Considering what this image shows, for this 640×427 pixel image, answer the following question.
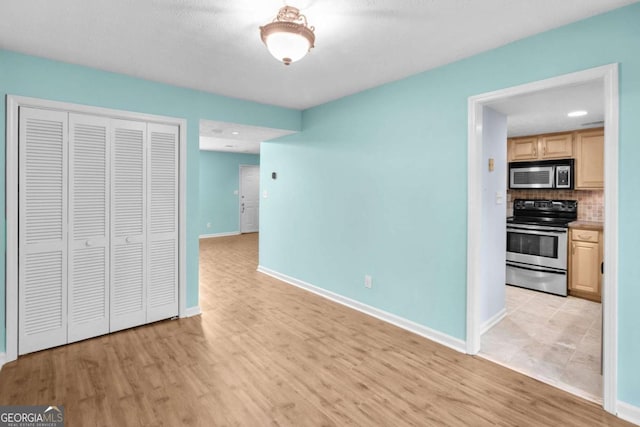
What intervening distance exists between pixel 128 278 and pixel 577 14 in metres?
4.16

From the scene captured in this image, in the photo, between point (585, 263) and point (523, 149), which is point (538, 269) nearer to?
point (585, 263)

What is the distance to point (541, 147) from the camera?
4.80 m

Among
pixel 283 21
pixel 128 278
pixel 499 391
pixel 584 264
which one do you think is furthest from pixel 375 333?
pixel 584 264

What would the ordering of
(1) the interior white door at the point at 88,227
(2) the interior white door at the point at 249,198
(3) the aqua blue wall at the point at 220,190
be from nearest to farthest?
(1) the interior white door at the point at 88,227 → (3) the aqua blue wall at the point at 220,190 → (2) the interior white door at the point at 249,198

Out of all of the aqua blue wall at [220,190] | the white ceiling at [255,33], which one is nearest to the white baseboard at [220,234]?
the aqua blue wall at [220,190]

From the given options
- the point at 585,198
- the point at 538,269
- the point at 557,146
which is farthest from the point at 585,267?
the point at 557,146

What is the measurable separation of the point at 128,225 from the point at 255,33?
2.17 meters

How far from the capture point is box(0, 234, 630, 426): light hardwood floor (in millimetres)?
2014

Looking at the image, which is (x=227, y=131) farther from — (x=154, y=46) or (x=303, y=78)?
(x=154, y=46)

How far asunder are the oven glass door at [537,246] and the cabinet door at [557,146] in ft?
3.62

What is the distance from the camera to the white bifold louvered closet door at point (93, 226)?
2738 millimetres

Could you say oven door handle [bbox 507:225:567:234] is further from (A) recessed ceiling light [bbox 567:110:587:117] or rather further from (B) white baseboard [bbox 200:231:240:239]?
(B) white baseboard [bbox 200:231:240:239]

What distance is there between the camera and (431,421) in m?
1.97

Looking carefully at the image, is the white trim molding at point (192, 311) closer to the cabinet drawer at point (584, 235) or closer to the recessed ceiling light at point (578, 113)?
the recessed ceiling light at point (578, 113)
